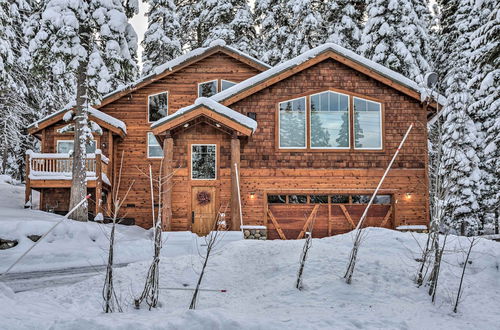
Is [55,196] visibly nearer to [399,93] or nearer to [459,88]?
[399,93]

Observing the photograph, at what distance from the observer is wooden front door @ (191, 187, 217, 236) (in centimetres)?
1509

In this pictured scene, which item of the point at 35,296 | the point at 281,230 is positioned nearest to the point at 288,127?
the point at 281,230

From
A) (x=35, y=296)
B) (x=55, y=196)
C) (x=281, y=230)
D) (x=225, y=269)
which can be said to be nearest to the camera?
(x=35, y=296)

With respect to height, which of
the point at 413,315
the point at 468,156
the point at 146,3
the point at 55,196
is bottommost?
the point at 413,315

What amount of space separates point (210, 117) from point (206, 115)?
0.15 meters

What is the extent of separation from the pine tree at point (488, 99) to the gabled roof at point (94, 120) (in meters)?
13.5

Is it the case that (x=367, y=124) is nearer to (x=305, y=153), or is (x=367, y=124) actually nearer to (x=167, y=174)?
(x=305, y=153)

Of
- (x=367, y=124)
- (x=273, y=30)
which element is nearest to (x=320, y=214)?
(x=367, y=124)

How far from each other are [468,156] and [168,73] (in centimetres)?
1393

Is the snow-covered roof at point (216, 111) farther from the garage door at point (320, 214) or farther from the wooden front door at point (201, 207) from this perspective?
the garage door at point (320, 214)

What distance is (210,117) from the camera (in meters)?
14.4

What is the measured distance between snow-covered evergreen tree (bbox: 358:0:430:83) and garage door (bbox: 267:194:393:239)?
10269mm

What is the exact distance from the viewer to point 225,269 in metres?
9.47

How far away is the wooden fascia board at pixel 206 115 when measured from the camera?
1419 cm
